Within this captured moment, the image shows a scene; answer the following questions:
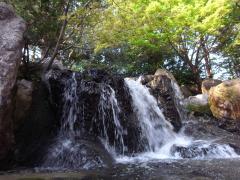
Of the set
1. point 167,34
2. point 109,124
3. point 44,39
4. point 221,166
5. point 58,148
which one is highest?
point 167,34

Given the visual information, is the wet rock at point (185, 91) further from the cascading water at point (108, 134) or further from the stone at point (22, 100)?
the stone at point (22, 100)

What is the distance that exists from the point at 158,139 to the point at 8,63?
18.7 feet

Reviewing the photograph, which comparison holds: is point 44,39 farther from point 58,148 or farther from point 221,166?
point 221,166

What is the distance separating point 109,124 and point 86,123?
0.73 m

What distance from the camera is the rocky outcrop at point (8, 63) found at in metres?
7.12

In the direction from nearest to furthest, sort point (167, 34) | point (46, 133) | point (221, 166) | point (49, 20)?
point (221, 166) → point (46, 133) → point (49, 20) → point (167, 34)

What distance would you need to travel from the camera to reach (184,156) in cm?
873

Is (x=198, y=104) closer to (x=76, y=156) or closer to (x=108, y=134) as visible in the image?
(x=108, y=134)

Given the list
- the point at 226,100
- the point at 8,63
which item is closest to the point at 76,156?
the point at 8,63

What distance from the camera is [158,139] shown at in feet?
36.0

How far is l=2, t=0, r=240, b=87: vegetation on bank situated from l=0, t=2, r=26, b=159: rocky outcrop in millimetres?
1534

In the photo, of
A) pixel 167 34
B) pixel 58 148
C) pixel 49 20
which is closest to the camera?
pixel 58 148

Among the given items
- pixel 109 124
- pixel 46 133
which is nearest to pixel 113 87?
pixel 109 124

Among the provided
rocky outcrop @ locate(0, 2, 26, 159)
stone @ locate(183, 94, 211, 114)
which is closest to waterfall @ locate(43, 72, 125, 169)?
rocky outcrop @ locate(0, 2, 26, 159)
